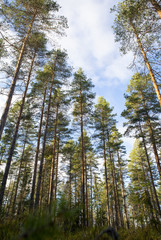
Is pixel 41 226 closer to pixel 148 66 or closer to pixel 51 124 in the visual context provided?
pixel 148 66

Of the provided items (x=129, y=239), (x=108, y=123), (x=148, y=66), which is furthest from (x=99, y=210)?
(x=108, y=123)

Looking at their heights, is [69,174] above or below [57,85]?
below

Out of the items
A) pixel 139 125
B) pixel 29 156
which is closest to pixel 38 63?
pixel 139 125

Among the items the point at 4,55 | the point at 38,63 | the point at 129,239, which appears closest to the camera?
the point at 129,239

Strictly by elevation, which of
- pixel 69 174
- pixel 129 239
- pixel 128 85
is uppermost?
pixel 128 85

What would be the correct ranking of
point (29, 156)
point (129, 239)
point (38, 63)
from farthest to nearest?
point (29, 156), point (38, 63), point (129, 239)

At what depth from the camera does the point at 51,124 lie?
1540 cm

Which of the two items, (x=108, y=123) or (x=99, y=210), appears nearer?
(x=99, y=210)

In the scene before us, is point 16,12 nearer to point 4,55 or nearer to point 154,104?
point 4,55

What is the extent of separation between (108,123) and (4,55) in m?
15.1

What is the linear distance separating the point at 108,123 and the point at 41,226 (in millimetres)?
19481

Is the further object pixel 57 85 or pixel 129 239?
pixel 57 85

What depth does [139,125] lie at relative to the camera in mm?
16500

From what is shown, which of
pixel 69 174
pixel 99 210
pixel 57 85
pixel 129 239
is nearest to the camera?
pixel 129 239
